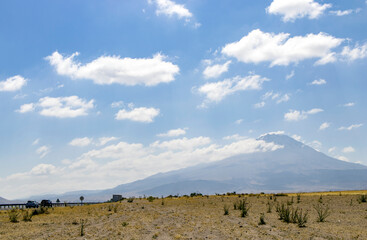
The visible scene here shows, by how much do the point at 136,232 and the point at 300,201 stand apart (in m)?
19.8

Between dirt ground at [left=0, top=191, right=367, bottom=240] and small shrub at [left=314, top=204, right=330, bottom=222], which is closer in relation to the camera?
dirt ground at [left=0, top=191, right=367, bottom=240]

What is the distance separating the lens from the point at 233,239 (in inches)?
659

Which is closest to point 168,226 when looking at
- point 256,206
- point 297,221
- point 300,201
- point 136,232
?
point 136,232

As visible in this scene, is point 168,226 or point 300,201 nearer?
point 168,226

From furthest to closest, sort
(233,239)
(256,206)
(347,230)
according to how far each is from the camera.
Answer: (256,206), (347,230), (233,239)

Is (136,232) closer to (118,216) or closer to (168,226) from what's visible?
(168,226)

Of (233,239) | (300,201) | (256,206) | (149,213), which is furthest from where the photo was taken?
(300,201)

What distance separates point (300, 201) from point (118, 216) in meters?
17.8

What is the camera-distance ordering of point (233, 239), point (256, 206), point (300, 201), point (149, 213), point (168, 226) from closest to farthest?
point (233, 239), point (168, 226), point (149, 213), point (256, 206), point (300, 201)

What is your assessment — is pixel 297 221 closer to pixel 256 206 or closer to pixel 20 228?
pixel 256 206

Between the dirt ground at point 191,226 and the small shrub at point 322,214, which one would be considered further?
the small shrub at point 322,214

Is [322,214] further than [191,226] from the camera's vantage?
Yes

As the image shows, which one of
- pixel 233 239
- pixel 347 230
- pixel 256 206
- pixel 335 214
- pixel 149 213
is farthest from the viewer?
pixel 256 206

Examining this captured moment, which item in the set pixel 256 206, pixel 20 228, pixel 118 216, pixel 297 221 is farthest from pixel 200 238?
pixel 256 206
